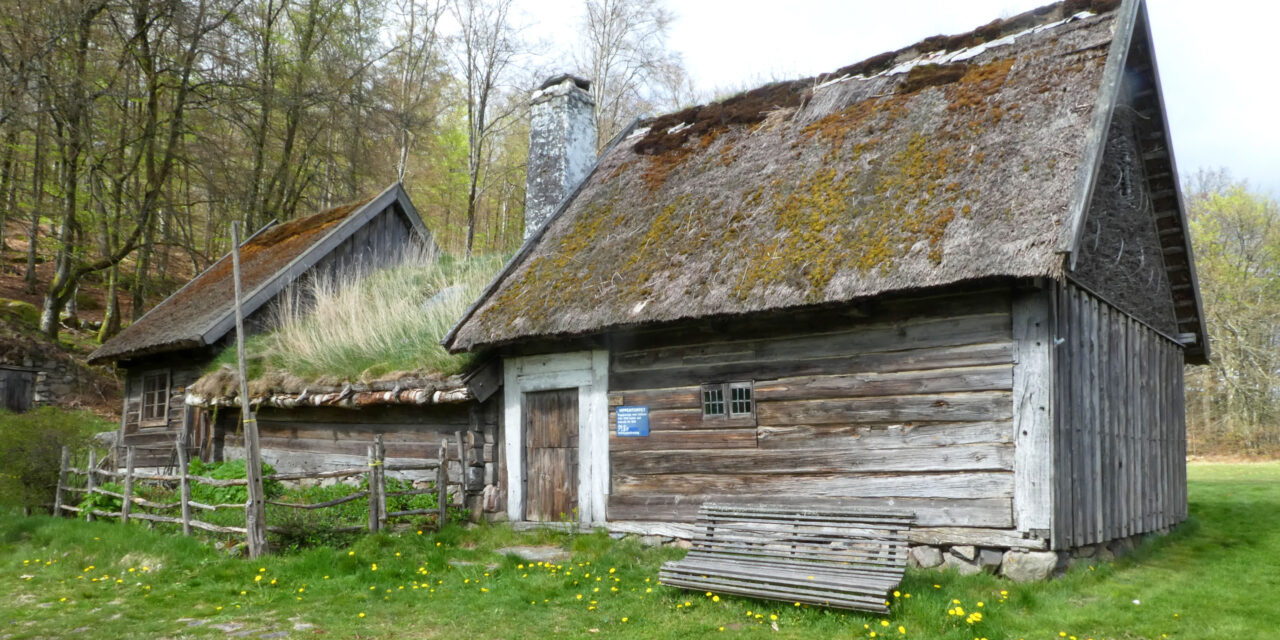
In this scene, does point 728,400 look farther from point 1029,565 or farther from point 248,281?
point 248,281

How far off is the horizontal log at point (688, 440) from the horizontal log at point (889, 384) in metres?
0.43

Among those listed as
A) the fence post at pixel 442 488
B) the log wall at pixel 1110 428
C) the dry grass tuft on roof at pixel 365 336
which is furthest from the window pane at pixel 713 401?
the fence post at pixel 442 488

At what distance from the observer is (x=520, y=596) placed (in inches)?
265

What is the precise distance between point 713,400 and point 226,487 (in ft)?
20.2

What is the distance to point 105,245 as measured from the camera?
20.0m

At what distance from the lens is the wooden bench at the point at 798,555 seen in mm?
6066

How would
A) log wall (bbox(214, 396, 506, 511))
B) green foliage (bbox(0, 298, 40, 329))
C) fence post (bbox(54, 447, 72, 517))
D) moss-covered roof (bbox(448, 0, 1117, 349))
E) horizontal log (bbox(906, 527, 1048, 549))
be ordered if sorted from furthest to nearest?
green foliage (bbox(0, 298, 40, 329)) → fence post (bbox(54, 447, 72, 517)) → log wall (bbox(214, 396, 506, 511)) → moss-covered roof (bbox(448, 0, 1117, 349)) → horizontal log (bbox(906, 527, 1048, 549))

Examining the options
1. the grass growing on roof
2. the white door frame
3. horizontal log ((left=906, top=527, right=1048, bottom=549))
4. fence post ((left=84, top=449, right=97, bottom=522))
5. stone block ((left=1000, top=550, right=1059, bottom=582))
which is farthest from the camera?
the grass growing on roof

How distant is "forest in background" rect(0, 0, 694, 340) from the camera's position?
17578mm

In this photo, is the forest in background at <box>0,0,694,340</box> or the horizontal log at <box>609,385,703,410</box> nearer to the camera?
the horizontal log at <box>609,385,703,410</box>

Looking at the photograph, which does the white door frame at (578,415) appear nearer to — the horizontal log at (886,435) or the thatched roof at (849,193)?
the thatched roof at (849,193)

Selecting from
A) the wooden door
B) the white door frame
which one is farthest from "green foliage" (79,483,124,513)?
the wooden door

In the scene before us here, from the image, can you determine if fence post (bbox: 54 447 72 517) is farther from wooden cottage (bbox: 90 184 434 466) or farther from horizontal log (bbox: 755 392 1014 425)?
horizontal log (bbox: 755 392 1014 425)

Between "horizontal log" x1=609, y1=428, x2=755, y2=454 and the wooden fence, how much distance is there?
2249 mm
